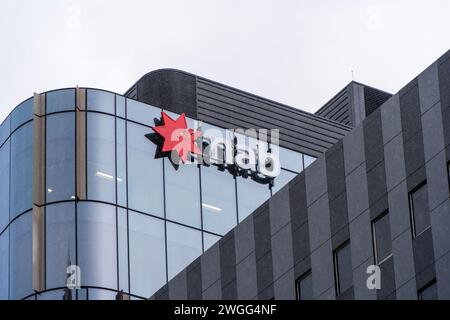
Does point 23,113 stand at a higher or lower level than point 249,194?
higher

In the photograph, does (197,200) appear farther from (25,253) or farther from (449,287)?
(449,287)

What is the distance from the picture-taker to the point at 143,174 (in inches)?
2923

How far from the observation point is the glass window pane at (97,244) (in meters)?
69.8

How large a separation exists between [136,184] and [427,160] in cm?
3189

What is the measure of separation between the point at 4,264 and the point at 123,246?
5761 millimetres

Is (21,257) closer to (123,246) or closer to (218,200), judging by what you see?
(123,246)

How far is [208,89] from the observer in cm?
8062

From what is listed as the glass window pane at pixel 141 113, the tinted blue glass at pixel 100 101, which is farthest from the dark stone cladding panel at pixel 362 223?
the glass window pane at pixel 141 113

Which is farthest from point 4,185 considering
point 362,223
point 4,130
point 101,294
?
point 362,223

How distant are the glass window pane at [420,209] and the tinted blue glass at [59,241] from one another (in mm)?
28715

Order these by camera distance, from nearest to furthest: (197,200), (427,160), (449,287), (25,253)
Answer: (449,287), (427,160), (25,253), (197,200)

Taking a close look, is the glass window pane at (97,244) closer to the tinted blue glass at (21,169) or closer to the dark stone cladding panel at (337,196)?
the tinted blue glass at (21,169)
